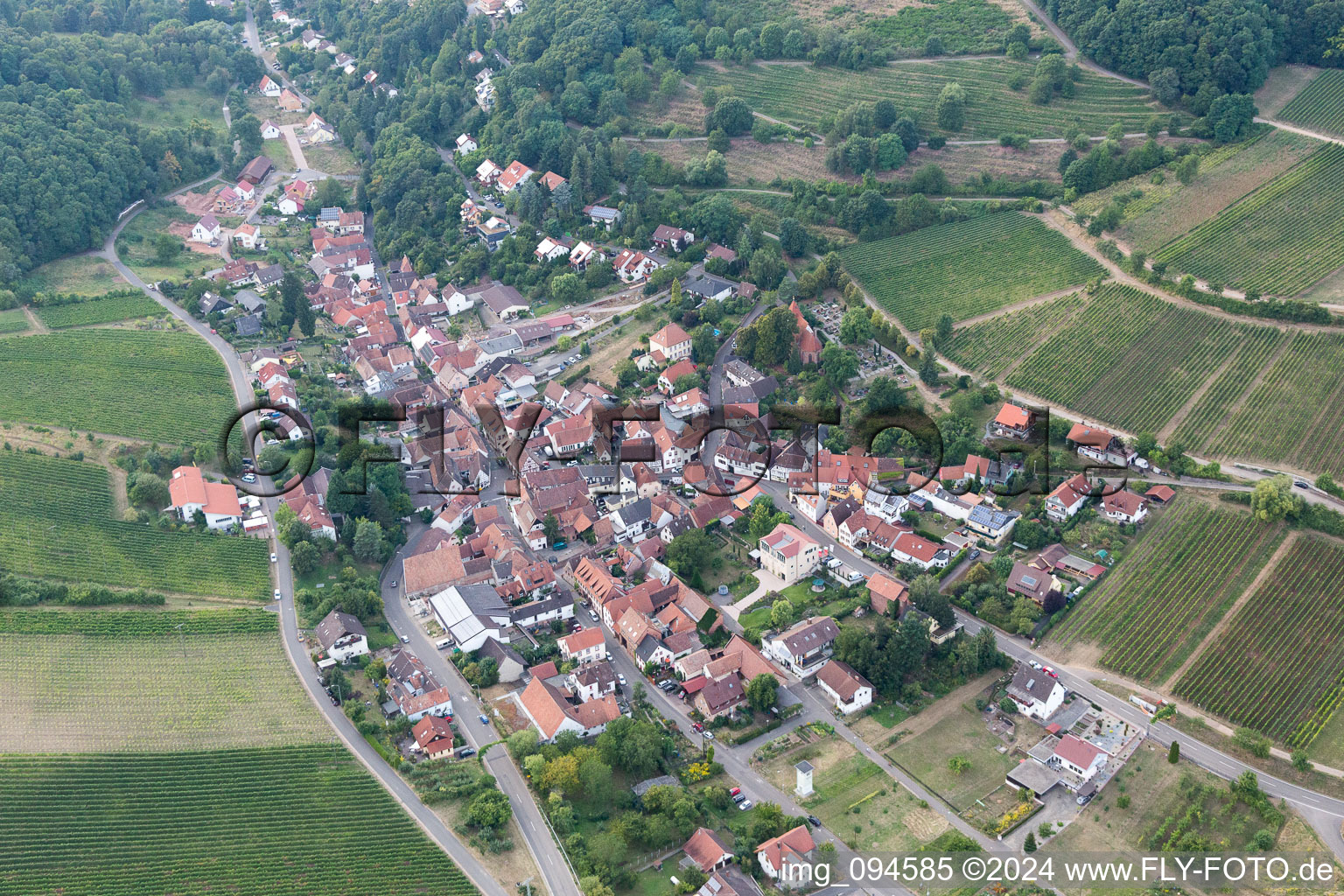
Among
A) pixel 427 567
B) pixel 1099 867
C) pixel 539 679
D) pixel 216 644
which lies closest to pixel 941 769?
pixel 1099 867

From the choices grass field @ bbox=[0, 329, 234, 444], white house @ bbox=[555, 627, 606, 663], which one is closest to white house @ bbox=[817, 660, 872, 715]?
white house @ bbox=[555, 627, 606, 663]

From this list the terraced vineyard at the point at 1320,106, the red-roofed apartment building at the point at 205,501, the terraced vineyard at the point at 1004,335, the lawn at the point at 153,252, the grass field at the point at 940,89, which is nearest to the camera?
the red-roofed apartment building at the point at 205,501

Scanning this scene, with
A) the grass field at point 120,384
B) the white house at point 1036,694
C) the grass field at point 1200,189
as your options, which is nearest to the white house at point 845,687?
the white house at point 1036,694

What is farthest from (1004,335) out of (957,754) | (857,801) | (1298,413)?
(857,801)

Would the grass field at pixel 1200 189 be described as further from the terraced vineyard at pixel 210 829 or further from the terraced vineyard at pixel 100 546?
the terraced vineyard at pixel 210 829

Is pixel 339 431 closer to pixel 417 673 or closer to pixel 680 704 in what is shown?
pixel 417 673
